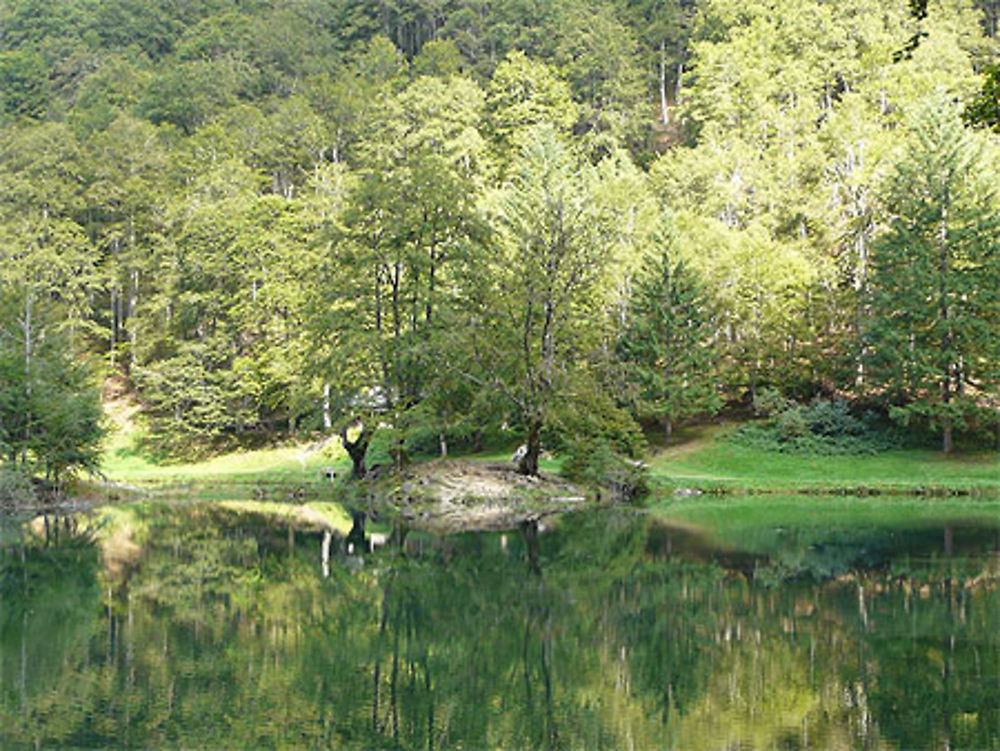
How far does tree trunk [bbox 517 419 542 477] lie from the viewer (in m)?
34.4

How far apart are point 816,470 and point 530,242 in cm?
1445

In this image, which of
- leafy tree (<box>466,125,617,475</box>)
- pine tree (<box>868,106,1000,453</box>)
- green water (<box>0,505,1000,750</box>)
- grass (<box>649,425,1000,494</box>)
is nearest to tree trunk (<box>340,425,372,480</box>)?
leafy tree (<box>466,125,617,475</box>)

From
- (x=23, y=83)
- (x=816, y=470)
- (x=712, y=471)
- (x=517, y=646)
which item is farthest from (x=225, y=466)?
(x=23, y=83)

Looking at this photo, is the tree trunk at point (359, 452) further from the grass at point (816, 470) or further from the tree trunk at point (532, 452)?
the grass at point (816, 470)

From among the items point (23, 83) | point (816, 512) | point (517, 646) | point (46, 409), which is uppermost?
point (23, 83)

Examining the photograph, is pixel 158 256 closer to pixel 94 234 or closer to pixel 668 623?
pixel 94 234

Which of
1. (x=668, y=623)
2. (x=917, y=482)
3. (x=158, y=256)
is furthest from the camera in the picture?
(x=158, y=256)

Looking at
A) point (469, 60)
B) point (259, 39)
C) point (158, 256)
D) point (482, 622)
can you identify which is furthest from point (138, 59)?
point (482, 622)

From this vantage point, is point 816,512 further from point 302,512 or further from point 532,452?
point 302,512

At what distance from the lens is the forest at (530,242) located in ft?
120

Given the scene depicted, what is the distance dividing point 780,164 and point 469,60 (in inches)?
2034

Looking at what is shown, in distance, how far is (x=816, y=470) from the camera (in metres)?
39.5

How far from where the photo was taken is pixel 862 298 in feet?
148

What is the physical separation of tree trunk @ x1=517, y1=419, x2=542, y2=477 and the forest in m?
0.12
